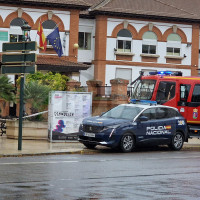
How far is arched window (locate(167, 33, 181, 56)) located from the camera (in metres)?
55.4

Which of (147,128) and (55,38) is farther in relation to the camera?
(55,38)

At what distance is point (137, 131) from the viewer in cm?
2366

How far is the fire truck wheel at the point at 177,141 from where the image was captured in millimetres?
25328

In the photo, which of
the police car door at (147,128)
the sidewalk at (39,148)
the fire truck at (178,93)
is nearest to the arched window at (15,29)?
the fire truck at (178,93)

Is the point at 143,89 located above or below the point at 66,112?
above

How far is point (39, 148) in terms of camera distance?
76.6 ft

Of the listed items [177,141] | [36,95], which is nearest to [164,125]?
[177,141]

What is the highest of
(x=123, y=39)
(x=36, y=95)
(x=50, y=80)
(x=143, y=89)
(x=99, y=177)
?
(x=123, y=39)

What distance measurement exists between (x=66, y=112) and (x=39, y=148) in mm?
3296

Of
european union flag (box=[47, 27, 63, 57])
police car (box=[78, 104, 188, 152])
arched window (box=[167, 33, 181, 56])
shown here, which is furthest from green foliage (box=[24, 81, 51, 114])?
arched window (box=[167, 33, 181, 56])

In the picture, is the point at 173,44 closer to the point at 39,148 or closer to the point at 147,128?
the point at 147,128

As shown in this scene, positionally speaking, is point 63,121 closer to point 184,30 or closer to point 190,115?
point 190,115

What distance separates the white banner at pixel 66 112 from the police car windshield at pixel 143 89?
23.7ft

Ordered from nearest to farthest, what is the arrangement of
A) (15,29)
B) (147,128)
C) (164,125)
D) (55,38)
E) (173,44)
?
(147,128) < (164,125) < (55,38) < (15,29) < (173,44)
